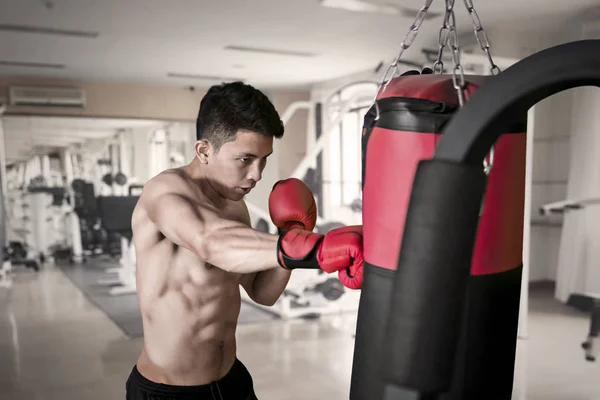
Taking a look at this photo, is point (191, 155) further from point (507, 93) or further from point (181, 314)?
point (507, 93)

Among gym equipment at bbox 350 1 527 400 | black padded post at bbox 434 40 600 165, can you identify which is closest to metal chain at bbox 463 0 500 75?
gym equipment at bbox 350 1 527 400

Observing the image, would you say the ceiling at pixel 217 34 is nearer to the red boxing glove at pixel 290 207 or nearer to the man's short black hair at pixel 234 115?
the man's short black hair at pixel 234 115

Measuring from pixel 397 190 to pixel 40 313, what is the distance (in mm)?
4930

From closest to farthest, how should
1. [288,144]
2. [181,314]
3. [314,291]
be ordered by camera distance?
[181,314], [314,291], [288,144]

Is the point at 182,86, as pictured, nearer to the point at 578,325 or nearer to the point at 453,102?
the point at 578,325

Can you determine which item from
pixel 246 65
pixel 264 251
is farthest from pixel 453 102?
pixel 246 65

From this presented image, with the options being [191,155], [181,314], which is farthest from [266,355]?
[191,155]

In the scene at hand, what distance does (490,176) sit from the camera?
0.78m

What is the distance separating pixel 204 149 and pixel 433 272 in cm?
79

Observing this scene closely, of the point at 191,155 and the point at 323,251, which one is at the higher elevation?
the point at 323,251

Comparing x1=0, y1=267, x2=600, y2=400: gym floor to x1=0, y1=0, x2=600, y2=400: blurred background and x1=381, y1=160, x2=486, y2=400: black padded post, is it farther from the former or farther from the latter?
x1=381, y1=160, x2=486, y2=400: black padded post

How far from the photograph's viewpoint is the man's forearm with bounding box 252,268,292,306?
143cm

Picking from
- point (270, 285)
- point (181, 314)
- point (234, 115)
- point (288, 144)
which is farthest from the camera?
point (288, 144)

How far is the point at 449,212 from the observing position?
576mm
